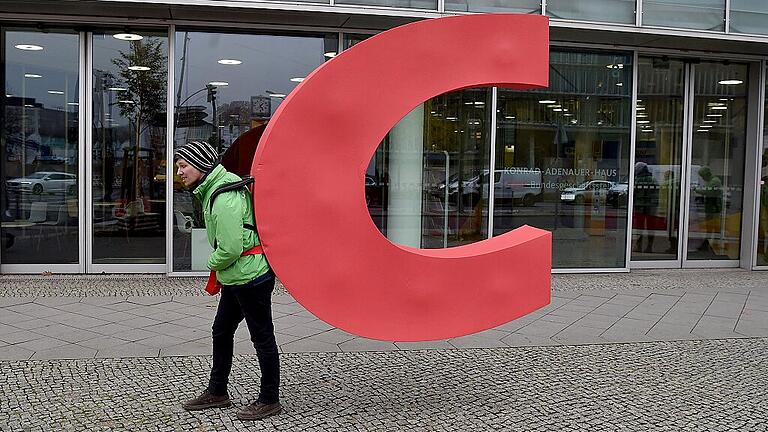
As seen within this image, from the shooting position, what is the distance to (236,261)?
4.63 metres

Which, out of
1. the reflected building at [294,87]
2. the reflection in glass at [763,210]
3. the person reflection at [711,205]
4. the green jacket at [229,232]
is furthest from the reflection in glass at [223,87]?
the reflection in glass at [763,210]

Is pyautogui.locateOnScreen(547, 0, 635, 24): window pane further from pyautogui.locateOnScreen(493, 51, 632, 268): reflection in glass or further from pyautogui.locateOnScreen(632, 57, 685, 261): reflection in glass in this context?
pyautogui.locateOnScreen(632, 57, 685, 261): reflection in glass

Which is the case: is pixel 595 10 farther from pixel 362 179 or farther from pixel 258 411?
pixel 258 411

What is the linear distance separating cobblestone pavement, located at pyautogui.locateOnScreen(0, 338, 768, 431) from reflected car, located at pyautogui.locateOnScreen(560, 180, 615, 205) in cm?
506

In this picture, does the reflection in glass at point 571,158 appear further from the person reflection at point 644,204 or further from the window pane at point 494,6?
the window pane at point 494,6

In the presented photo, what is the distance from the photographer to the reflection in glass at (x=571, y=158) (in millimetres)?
11305

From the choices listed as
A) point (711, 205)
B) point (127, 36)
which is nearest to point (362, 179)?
point (127, 36)

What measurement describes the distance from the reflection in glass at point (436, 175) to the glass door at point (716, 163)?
385cm

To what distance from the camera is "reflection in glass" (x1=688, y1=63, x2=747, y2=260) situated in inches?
488

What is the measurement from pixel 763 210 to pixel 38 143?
1138 centimetres

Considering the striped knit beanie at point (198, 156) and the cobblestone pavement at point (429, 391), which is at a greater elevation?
the striped knit beanie at point (198, 156)

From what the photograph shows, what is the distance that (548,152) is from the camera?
1148 centimetres

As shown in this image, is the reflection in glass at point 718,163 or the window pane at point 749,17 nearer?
the window pane at point 749,17

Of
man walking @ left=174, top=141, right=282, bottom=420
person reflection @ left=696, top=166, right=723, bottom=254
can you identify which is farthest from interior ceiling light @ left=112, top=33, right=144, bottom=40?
person reflection @ left=696, top=166, right=723, bottom=254
